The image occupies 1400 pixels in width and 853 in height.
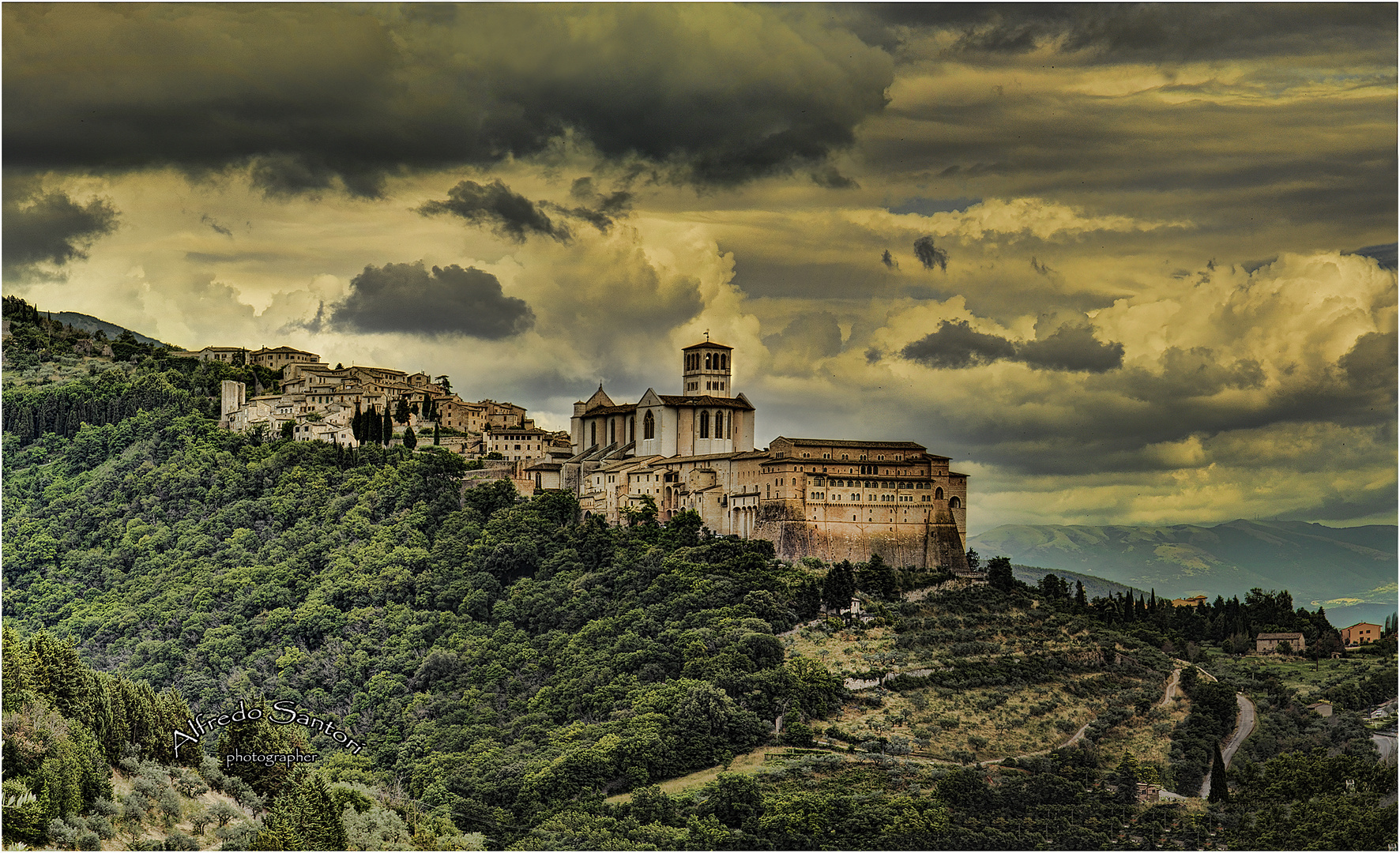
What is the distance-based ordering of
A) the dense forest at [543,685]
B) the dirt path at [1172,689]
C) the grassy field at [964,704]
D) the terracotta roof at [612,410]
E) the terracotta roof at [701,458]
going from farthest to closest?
the terracotta roof at [612,410] → the terracotta roof at [701,458] → the dirt path at [1172,689] → the grassy field at [964,704] → the dense forest at [543,685]

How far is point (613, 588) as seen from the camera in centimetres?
4800

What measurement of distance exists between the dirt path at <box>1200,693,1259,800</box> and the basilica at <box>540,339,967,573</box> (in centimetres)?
881

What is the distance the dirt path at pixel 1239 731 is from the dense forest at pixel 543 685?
0.46m

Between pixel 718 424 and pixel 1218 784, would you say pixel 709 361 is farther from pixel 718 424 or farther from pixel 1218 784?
pixel 1218 784

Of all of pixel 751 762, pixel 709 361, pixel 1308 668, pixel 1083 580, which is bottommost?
pixel 751 762

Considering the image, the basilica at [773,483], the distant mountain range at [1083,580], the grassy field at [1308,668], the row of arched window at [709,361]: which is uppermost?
the row of arched window at [709,361]

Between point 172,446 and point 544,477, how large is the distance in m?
15.1

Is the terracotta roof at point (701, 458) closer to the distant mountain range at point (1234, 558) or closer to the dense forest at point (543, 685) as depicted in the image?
the dense forest at point (543, 685)

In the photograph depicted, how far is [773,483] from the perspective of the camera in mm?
48688

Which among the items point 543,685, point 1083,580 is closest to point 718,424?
point 543,685

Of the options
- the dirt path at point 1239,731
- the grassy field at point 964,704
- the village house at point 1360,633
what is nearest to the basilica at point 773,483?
the grassy field at point 964,704

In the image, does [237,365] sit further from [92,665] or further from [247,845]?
[247,845]

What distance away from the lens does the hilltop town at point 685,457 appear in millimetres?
48062

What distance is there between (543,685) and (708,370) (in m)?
12.5
